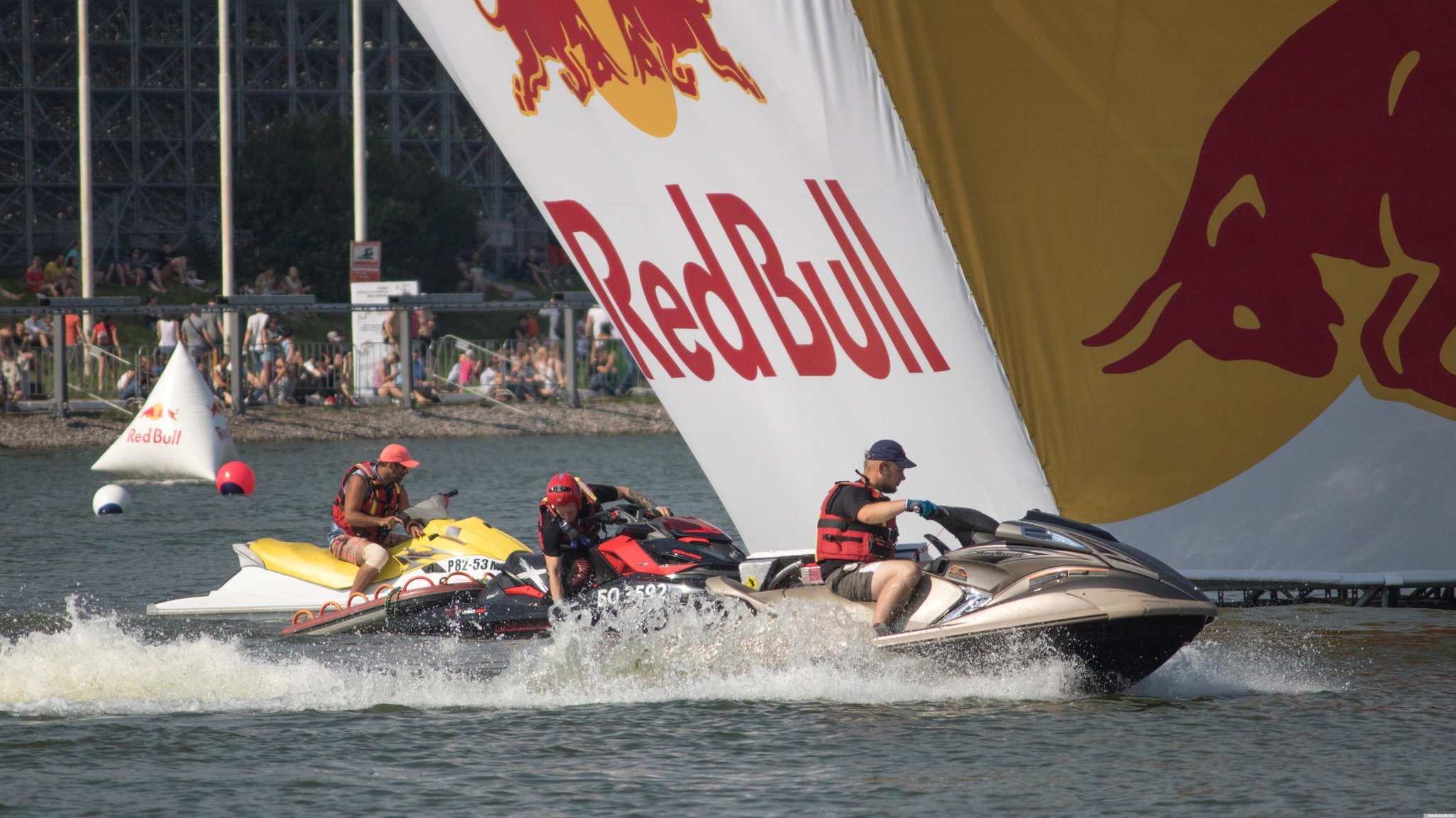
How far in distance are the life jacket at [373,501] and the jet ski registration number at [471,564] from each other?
722 millimetres

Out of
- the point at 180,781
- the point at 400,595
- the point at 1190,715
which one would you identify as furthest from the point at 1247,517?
the point at 180,781

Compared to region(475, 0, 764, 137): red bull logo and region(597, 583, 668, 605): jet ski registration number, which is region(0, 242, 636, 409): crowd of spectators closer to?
region(475, 0, 764, 137): red bull logo

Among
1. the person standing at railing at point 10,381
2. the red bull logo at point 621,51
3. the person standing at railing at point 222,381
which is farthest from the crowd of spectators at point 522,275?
the red bull logo at point 621,51

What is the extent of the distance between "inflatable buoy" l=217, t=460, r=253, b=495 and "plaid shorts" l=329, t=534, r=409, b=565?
11375 mm

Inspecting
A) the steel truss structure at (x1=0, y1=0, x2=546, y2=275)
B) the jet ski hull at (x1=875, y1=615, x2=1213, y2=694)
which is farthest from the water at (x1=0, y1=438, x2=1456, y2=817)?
the steel truss structure at (x1=0, y1=0, x2=546, y2=275)

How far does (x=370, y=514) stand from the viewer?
1570cm

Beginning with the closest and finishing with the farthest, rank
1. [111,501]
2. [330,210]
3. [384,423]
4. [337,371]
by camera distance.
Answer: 1. [111,501]
2. [384,423]
3. [337,371]
4. [330,210]

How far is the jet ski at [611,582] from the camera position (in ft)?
41.7

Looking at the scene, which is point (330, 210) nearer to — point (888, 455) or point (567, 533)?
point (567, 533)

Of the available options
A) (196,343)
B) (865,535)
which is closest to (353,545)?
(865,535)

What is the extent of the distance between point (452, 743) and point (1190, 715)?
422 centimetres

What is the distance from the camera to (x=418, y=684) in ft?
40.3

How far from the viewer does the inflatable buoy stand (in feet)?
87.7

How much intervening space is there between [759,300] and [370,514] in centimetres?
366
